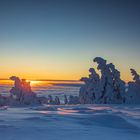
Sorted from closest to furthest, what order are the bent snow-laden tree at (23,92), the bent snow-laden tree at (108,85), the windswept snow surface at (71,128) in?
the windswept snow surface at (71,128), the bent snow-laden tree at (108,85), the bent snow-laden tree at (23,92)

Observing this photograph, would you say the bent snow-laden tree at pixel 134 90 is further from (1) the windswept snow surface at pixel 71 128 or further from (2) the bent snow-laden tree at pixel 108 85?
(1) the windswept snow surface at pixel 71 128

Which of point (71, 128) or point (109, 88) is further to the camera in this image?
point (109, 88)

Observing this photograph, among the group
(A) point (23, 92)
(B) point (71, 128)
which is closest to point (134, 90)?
(A) point (23, 92)

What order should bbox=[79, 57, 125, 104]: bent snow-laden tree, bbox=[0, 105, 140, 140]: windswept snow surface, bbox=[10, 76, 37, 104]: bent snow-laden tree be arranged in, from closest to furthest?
bbox=[0, 105, 140, 140]: windswept snow surface → bbox=[79, 57, 125, 104]: bent snow-laden tree → bbox=[10, 76, 37, 104]: bent snow-laden tree

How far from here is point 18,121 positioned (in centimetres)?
1186

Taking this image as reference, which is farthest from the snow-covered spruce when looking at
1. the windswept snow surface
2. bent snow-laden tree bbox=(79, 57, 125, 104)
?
the windswept snow surface

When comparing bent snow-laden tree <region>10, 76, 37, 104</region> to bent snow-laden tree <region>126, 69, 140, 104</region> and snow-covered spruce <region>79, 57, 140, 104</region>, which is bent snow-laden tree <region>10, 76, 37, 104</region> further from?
bent snow-laden tree <region>126, 69, 140, 104</region>

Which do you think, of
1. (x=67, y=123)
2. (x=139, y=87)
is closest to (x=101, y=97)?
(x=139, y=87)

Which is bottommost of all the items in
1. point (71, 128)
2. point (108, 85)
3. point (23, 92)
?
point (71, 128)

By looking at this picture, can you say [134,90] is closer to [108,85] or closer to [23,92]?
[108,85]

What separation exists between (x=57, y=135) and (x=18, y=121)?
2654 mm

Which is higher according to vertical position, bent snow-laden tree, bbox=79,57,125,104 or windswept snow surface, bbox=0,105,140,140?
bent snow-laden tree, bbox=79,57,125,104

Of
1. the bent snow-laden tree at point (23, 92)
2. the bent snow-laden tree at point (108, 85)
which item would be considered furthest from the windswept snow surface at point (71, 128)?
the bent snow-laden tree at point (23, 92)

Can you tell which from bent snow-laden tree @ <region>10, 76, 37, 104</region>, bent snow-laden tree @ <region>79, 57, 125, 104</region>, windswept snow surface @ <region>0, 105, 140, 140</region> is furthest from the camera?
bent snow-laden tree @ <region>10, 76, 37, 104</region>
